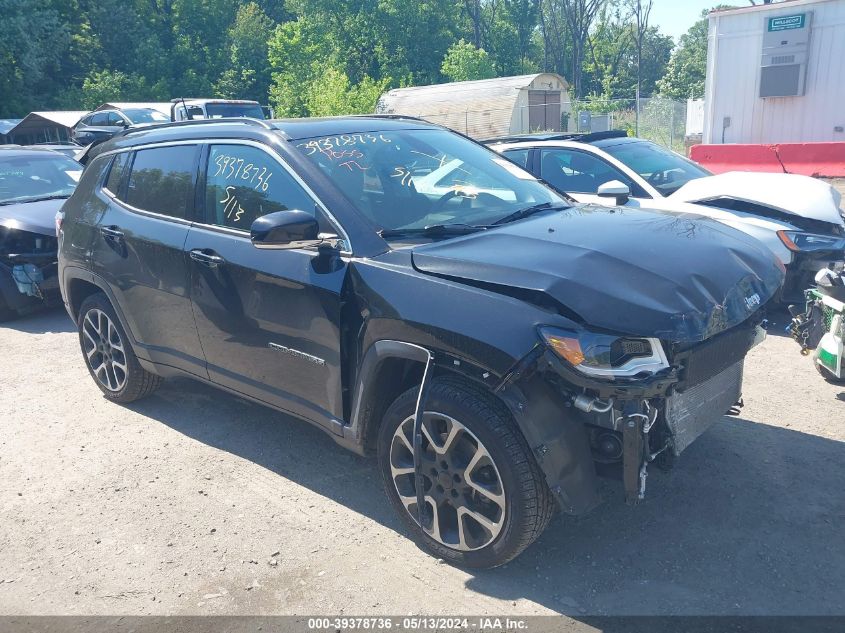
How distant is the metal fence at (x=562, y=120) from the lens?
26328mm

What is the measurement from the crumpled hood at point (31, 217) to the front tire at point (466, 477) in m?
5.71

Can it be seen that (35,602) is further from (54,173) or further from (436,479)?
(54,173)

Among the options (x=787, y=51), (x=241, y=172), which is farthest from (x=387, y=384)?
(x=787, y=51)

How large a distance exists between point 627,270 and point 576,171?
4752 millimetres

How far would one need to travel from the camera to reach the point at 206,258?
4176mm

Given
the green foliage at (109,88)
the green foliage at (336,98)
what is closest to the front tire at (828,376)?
the green foliage at (336,98)

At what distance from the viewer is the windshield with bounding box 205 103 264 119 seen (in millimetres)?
19203

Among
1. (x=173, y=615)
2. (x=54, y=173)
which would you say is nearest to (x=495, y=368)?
(x=173, y=615)

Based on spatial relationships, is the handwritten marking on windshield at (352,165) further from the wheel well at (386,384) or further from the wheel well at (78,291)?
the wheel well at (78,291)

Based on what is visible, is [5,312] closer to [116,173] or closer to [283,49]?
[116,173]

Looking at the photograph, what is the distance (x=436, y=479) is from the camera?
3.29 meters

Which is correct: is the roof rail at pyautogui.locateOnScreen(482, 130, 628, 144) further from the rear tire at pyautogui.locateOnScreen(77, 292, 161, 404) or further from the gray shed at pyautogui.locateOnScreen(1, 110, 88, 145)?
the gray shed at pyautogui.locateOnScreen(1, 110, 88, 145)

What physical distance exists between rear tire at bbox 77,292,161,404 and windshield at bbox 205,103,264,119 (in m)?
14.5

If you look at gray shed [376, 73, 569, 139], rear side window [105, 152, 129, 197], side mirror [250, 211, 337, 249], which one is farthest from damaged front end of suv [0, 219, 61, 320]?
gray shed [376, 73, 569, 139]
